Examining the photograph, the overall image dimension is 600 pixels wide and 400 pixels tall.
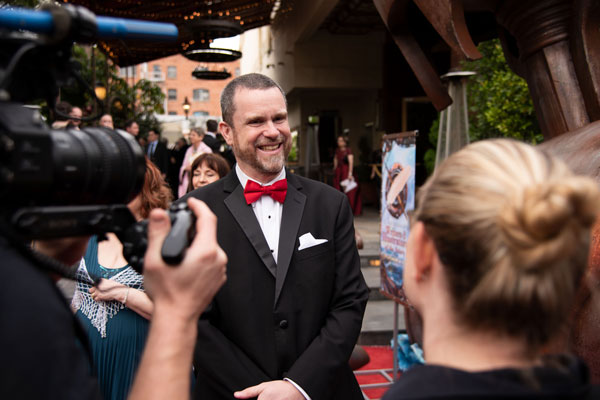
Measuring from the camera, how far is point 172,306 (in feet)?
3.56

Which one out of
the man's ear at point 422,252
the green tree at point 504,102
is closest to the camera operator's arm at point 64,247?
the man's ear at point 422,252

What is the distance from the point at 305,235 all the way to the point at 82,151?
1.25 m

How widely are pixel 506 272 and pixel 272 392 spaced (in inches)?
49.0

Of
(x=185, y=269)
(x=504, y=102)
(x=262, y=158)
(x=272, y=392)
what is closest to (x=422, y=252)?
(x=185, y=269)

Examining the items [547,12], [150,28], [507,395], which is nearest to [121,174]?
[150,28]

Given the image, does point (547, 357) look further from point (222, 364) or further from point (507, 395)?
point (222, 364)

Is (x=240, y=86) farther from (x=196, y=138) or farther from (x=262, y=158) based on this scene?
(x=196, y=138)

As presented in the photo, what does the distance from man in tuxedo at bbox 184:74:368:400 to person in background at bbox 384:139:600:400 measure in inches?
43.0

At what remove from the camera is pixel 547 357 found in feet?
3.36

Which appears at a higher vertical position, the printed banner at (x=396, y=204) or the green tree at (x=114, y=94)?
the green tree at (x=114, y=94)

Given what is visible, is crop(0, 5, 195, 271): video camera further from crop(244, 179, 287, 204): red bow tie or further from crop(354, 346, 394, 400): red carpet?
crop(354, 346, 394, 400): red carpet

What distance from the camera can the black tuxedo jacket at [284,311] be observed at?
2.05 meters

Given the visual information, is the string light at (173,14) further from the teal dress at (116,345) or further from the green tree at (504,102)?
the teal dress at (116,345)

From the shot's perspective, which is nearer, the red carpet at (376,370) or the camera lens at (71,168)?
the camera lens at (71,168)
